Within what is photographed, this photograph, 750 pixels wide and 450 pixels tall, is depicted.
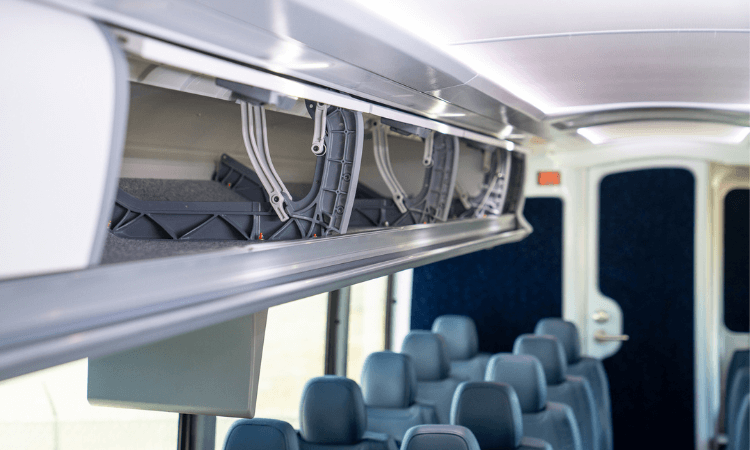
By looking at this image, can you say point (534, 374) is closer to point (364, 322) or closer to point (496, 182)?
point (496, 182)

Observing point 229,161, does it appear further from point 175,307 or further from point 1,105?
point 1,105

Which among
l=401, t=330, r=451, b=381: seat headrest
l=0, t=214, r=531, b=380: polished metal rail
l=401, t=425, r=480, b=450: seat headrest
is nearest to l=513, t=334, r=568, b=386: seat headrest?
l=401, t=330, r=451, b=381: seat headrest

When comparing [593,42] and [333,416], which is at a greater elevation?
[593,42]

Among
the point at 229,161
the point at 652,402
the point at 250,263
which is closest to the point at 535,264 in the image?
the point at 652,402

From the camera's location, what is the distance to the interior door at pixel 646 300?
572 centimetres

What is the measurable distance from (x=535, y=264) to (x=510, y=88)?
3.40 meters

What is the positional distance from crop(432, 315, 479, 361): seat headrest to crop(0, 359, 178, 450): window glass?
118 inches

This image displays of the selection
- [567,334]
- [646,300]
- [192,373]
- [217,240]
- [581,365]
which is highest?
[217,240]

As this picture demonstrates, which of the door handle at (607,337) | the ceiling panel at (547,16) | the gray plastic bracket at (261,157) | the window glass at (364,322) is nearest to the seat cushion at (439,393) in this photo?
the window glass at (364,322)

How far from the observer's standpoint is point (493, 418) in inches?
121

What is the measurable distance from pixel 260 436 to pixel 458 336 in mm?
3282

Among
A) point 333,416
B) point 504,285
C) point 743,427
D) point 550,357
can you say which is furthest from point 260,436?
point 504,285

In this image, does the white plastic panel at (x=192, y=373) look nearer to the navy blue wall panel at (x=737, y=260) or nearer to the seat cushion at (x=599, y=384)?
the seat cushion at (x=599, y=384)

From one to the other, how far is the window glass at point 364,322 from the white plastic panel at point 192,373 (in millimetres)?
2634
